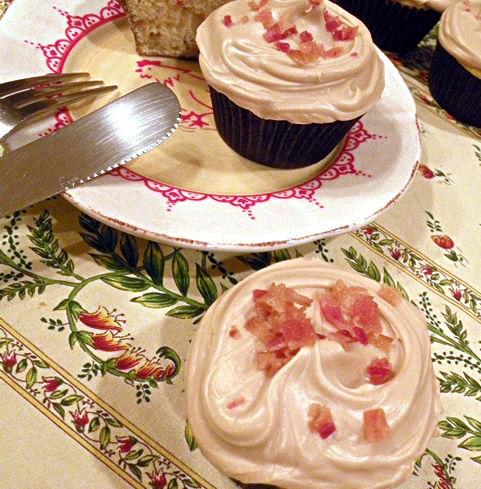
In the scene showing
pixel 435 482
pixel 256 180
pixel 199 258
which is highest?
pixel 256 180

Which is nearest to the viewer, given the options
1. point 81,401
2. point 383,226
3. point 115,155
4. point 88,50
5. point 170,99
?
point 81,401

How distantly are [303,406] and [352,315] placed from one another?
0.23 m

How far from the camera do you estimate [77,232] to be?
1.43m

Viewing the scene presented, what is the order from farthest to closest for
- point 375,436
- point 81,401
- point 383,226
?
point 383,226 → point 81,401 → point 375,436

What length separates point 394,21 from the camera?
232cm

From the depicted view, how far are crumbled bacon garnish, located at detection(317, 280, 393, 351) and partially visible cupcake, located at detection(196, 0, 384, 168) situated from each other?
0.55 m

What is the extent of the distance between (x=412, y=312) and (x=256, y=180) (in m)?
0.66

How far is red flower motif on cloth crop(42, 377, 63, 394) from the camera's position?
115 centimetres

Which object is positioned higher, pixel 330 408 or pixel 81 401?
pixel 330 408

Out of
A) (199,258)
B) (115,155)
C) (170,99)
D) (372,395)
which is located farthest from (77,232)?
(372,395)

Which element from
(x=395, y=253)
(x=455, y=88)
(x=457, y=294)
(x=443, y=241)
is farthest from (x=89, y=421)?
(x=455, y=88)

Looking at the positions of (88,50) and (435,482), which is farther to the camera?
(88,50)

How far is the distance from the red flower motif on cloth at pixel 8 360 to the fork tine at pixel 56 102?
2.11ft

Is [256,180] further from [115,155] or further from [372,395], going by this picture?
[372,395]
